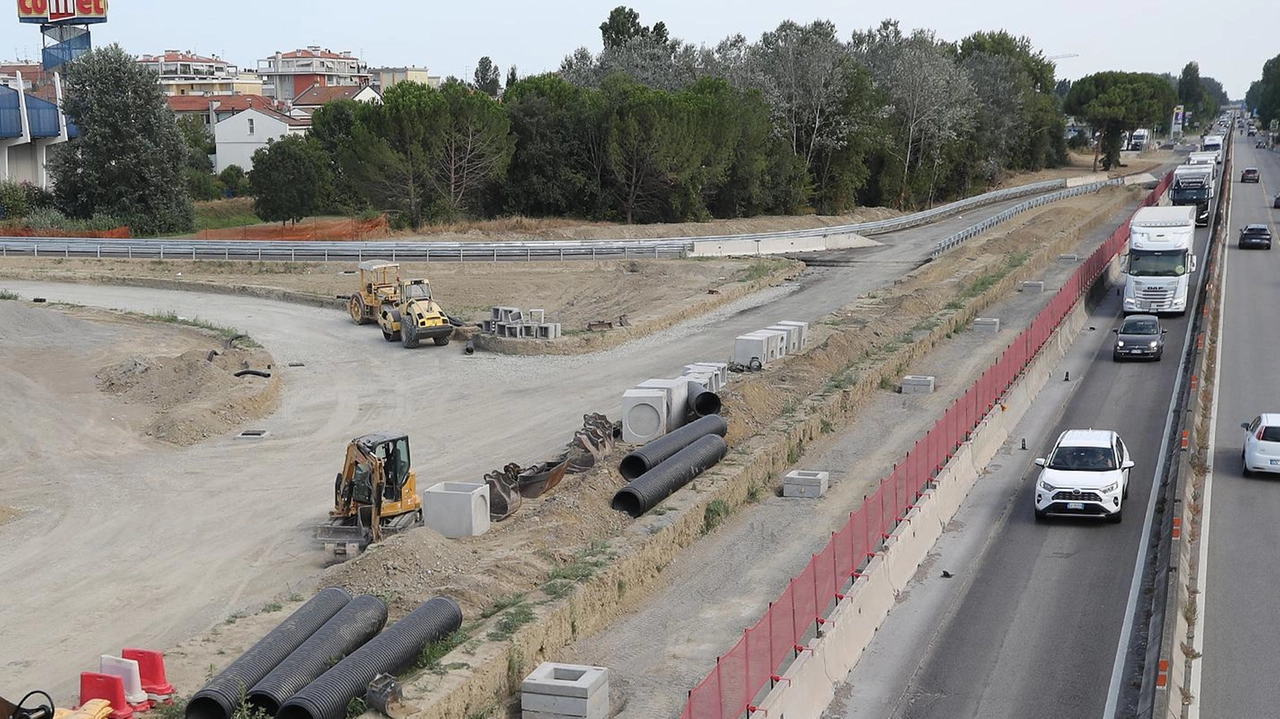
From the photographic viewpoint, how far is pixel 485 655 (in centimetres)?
1560

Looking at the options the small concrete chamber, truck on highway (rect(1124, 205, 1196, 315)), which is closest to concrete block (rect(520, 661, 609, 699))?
the small concrete chamber

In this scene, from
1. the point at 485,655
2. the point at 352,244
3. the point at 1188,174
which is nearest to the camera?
the point at 485,655

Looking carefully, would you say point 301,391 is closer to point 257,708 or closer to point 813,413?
point 813,413

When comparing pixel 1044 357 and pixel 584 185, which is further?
pixel 584 185

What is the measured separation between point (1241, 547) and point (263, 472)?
20.4 meters

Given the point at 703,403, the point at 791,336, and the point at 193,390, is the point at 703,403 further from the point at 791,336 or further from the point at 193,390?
the point at 193,390

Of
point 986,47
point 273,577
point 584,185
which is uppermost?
point 986,47

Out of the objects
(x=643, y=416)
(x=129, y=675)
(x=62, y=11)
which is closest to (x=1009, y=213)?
(x=643, y=416)

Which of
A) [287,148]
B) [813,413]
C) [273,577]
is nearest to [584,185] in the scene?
[287,148]

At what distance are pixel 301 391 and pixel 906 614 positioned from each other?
22.8 meters

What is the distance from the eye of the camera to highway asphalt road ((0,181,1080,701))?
2083 cm

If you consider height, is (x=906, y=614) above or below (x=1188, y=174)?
below

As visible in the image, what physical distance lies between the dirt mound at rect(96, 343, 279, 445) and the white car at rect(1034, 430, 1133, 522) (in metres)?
20.2

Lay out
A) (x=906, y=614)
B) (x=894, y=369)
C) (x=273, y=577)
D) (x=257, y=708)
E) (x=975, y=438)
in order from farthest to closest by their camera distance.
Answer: (x=894, y=369), (x=975, y=438), (x=273, y=577), (x=906, y=614), (x=257, y=708)
